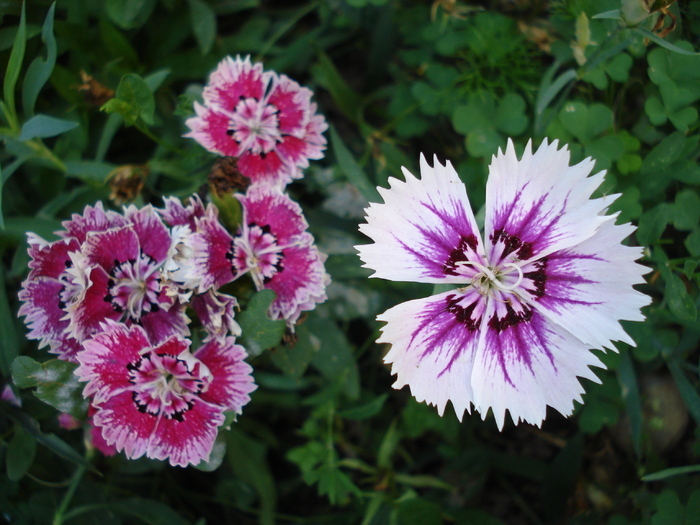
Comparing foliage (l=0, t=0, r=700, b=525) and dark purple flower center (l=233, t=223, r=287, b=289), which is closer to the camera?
dark purple flower center (l=233, t=223, r=287, b=289)

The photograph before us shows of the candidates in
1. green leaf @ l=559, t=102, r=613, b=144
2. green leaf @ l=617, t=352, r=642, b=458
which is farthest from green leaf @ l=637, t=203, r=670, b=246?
green leaf @ l=617, t=352, r=642, b=458

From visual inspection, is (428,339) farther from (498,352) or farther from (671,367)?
(671,367)

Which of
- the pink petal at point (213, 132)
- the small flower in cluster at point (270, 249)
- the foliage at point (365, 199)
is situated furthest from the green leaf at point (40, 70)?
the small flower in cluster at point (270, 249)

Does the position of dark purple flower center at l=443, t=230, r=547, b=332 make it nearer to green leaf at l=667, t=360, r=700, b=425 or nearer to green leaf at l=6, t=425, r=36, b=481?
green leaf at l=667, t=360, r=700, b=425

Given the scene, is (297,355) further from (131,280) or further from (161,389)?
Result: (131,280)

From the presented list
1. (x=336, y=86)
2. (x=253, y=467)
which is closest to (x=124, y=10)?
(x=336, y=86)

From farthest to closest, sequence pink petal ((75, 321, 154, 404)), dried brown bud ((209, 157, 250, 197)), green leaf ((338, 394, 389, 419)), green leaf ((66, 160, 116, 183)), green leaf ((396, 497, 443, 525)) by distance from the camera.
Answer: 1. green leaf ((396, 497, 443, 525))
2. green leaf ((338, 394, 389, 419))
3. green leaf ((66, 160, 116, 183))
4. dried brown bud ((209, 157, 250, 197))
5. pink petal ((75, 321, 154, 404))
